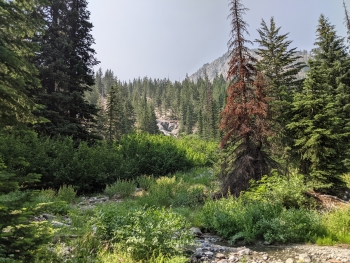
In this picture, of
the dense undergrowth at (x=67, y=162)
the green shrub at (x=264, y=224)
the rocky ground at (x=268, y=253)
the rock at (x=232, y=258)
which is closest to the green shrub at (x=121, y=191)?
the dense undergrowth at (x=67, y=162)

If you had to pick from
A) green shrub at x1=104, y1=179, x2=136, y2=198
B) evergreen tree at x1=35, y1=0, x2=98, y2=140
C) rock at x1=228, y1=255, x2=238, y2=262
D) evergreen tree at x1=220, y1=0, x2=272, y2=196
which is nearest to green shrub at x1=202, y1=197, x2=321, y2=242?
rock at x1=228, y1=255, x2=238, y2=262

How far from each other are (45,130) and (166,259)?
12.9m

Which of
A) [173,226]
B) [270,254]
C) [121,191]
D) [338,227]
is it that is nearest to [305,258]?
[270,254]

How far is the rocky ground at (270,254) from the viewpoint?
411 cm

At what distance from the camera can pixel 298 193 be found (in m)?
6.62

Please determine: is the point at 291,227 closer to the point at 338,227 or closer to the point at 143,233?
the point at 338,227

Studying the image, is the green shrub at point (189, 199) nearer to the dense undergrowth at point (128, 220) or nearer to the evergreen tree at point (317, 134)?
the dense undergrowth at point (128, 220)

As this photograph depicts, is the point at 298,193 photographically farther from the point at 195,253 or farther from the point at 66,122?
the point at 66,122

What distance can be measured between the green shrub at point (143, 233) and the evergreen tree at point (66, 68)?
445 inches

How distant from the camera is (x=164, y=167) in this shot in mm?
17594

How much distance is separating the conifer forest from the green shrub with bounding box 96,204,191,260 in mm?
22

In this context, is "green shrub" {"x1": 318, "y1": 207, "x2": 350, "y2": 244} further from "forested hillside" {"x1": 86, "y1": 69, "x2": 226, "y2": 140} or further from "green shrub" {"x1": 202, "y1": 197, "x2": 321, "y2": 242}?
"forested hillside" {"x1": 86, "y1": 69, "x2": 226, "y2": 140}

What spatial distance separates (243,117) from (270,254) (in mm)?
5550

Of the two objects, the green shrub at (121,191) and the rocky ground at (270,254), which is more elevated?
the green shrub at (121,191)
